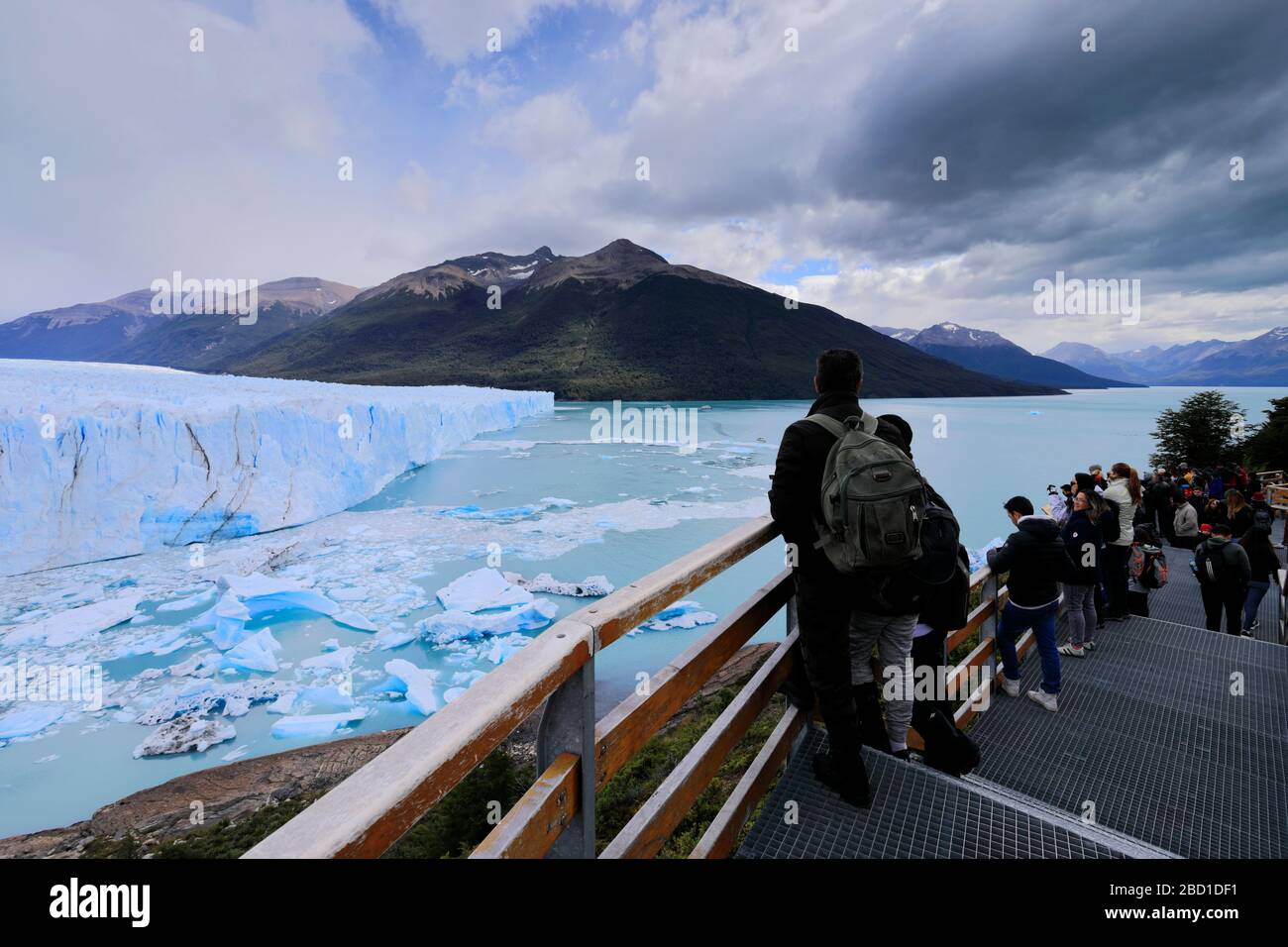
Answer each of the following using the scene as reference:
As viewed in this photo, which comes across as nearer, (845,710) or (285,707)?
(845,710)

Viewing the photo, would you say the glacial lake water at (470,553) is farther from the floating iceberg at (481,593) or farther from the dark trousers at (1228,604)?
the dark trousers at (1228,604)

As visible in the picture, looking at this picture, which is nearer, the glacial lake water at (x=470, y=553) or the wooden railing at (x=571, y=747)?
the wooden railing at (x=571, y=747)

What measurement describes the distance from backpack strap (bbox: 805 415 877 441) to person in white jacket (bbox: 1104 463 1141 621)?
4.52 meters

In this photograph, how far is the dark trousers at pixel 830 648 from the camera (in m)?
1.89

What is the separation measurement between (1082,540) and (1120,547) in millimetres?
871

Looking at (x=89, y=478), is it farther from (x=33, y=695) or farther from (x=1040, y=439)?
(x=1040, y=439)

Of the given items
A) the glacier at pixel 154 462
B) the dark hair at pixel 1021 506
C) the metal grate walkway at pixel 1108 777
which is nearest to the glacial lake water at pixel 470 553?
the glacier at pixel 154 462

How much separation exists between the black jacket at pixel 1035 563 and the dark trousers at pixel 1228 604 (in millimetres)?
3043

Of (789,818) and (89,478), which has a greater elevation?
(89,478)

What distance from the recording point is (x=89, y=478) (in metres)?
12.5
